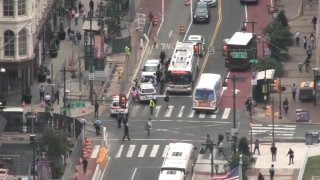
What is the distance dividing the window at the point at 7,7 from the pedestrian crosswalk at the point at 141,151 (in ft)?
61.6

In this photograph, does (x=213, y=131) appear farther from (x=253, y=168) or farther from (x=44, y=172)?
(x=44, y=172)

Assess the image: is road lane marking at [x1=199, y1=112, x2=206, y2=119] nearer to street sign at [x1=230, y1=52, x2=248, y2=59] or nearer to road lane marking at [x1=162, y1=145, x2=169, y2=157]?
road lane marking at [x1=162, y1=145, x2=169, y2=157]

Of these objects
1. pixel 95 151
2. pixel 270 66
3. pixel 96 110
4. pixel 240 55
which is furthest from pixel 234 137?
pixel 240 55

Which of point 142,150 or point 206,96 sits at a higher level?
point 206,96

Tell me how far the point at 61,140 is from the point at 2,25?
23.0m

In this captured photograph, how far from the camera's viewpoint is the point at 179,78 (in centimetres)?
19238

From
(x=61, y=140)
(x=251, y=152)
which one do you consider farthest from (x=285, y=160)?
(x=61, y=140)

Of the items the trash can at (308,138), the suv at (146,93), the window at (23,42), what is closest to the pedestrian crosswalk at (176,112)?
the suv at (146,93)

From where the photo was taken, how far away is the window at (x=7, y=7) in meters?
188

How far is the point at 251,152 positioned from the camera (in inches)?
6934

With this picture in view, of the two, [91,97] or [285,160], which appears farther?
[91,97]

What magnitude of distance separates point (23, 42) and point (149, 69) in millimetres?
14333

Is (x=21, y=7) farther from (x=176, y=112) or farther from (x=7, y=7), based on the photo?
(x=176, y=112)

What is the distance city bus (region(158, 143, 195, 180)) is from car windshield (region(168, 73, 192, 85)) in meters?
20.9
